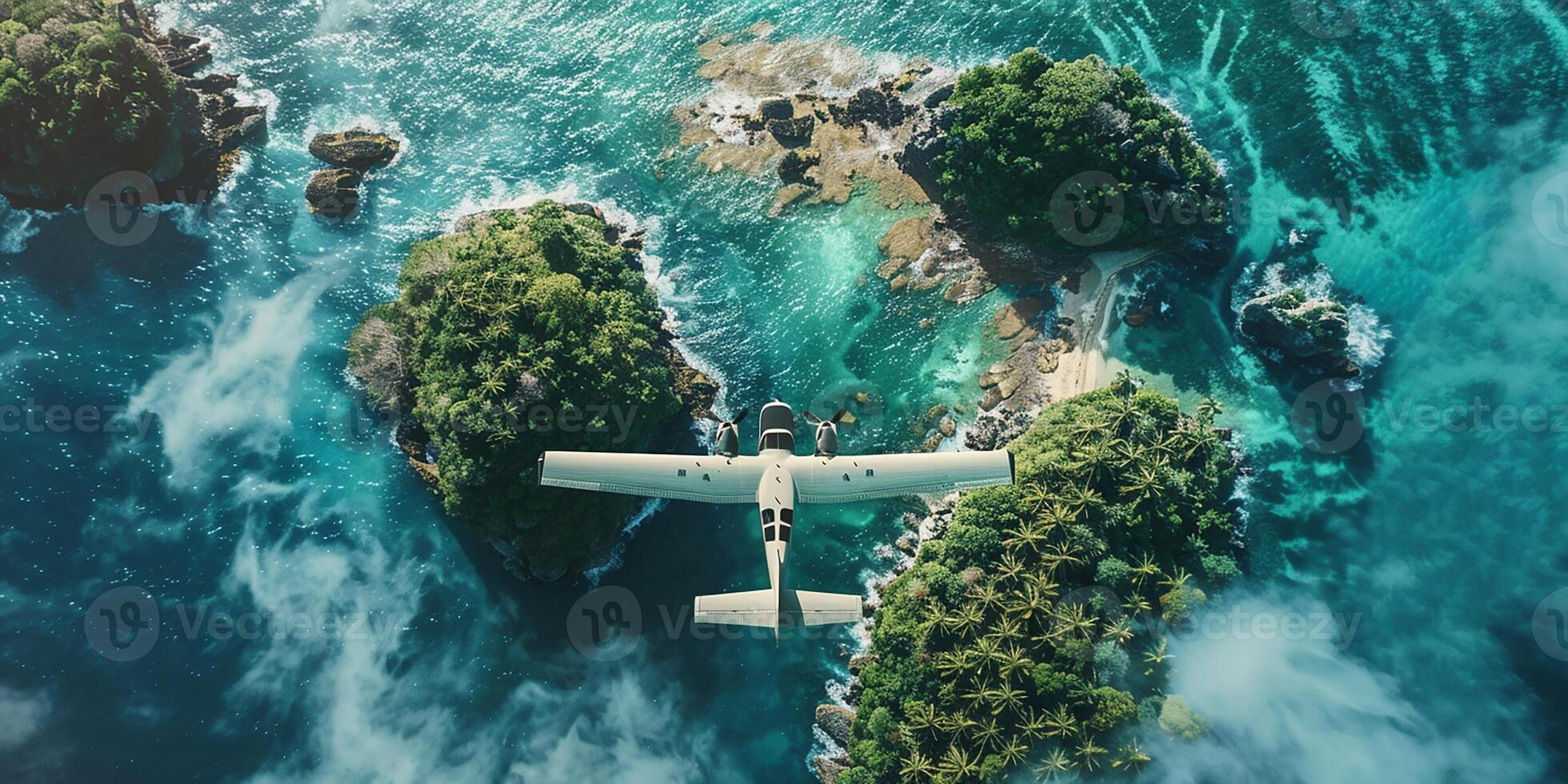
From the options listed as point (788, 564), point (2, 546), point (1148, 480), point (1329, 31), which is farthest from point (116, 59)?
point (1329, 31)

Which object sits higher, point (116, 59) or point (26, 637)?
point (116, 59)

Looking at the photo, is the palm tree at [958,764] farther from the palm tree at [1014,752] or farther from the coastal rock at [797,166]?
the coastal rock at [797,166]

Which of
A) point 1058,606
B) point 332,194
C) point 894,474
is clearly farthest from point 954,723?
point 332,194

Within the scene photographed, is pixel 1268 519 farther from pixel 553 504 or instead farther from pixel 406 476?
pixel 406 476

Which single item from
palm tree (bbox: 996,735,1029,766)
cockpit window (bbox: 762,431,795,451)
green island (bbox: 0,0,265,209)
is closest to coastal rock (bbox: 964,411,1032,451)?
cockpit window (bbox: 762,431,795,451)

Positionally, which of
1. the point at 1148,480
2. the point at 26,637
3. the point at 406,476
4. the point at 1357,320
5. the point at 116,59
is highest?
the point at 116,59

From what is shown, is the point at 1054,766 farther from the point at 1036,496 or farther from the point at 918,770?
the point at 1036,496
